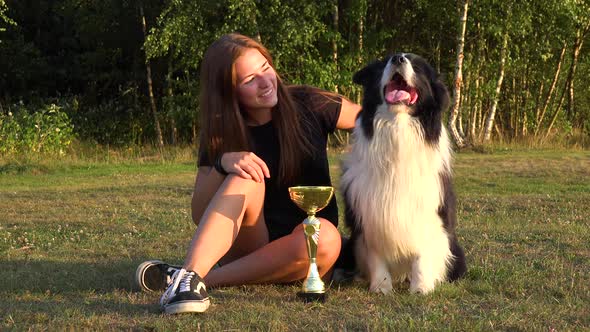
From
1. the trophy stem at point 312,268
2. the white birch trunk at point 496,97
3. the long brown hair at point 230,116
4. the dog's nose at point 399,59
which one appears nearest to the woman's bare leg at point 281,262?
the trophy stem at point 312,268

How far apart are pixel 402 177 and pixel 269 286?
922mm

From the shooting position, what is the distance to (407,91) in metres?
3.72

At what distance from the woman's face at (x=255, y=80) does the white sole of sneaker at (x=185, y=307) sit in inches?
46.0

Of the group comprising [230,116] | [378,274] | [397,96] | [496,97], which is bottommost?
[378,274]

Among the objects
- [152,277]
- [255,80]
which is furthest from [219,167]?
[152,277]

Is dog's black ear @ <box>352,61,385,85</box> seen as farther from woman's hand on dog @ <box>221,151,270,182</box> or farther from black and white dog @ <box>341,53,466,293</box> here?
woman's hand on dog @ <box>221,151,270,182</box>

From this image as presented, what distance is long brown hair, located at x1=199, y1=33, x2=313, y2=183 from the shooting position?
395 centimetres

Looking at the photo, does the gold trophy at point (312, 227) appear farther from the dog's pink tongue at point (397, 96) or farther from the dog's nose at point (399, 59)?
the dog's nose at point (399, 59)

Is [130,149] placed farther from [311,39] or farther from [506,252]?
[506,252]

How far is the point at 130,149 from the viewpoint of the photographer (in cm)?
1565

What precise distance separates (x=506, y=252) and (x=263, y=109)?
6.80 ft

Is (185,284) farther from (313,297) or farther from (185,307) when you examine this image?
(313,297)

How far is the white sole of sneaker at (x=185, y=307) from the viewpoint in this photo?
3262 millimetres

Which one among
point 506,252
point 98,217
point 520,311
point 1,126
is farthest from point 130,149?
point 520,311
